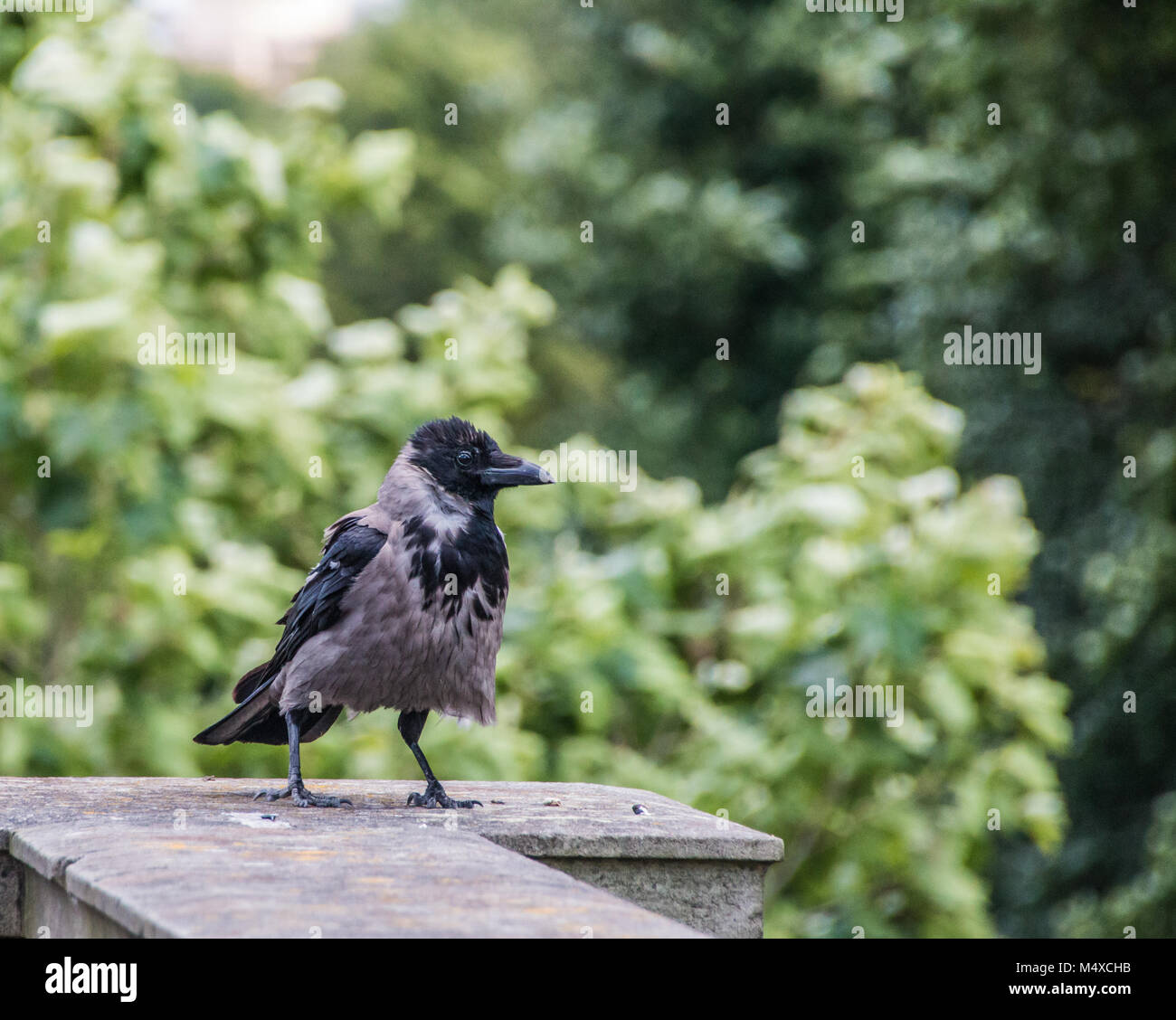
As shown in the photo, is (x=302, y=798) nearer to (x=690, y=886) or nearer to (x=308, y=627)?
(x=308, y=627)

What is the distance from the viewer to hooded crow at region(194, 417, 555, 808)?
360 centimetres

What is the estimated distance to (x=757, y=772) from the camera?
634 centimetres

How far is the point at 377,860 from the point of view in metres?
2.67

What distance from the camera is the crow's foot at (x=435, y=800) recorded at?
3.65 m

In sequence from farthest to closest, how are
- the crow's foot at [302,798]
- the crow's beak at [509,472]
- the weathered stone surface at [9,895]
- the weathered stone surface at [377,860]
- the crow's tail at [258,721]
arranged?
the crow's tail at [258,721], the crow's beak at [509,472], the crow's foot at [302,798], the weathered stone surface at [9,895], the weathered stone surface at [377,860]

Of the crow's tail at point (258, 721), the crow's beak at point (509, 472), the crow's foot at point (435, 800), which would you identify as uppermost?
the crow's beak at point (509, 472)

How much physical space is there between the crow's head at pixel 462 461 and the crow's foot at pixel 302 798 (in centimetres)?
82

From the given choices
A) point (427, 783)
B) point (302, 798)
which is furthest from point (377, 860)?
point (427, 783)

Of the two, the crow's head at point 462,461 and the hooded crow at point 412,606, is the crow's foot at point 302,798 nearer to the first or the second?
the hooded crow at point 412,606

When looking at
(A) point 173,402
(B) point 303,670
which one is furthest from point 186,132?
(B) point 303,670

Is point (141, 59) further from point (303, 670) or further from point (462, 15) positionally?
point (462, 15)

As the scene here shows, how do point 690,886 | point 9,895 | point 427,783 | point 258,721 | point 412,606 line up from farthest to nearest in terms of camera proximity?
1. point 258,721
2. point 427,783
3. point 412,606
4. point 690,886
5. point 9,895

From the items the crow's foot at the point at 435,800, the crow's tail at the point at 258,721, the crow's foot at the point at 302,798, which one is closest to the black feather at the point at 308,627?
the crow's tail at the point at 258,721

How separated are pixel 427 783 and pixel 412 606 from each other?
50 centimetres
